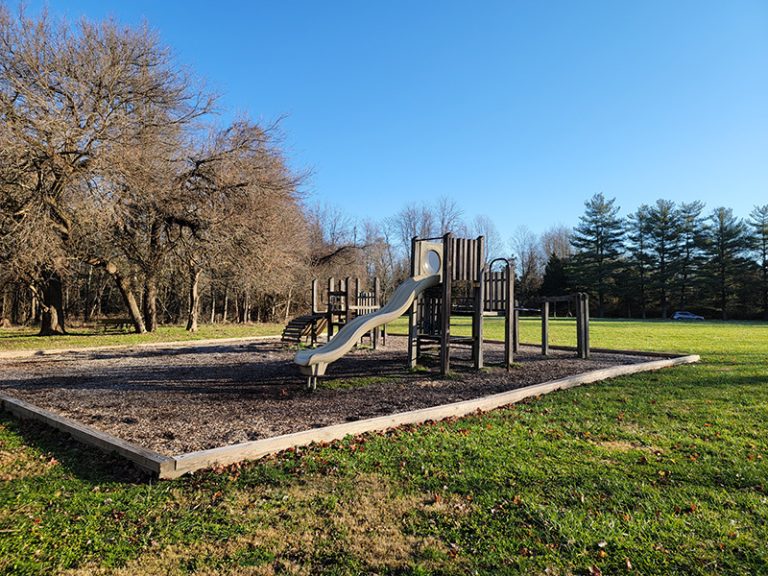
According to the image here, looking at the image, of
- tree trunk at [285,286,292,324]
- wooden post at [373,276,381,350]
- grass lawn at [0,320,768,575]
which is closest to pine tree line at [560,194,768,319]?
tree trunk at [285,286,292,324]

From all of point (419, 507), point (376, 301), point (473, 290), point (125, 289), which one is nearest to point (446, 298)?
point (473, 290)

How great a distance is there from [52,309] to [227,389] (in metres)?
14.1

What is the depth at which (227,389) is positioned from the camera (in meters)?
7.65

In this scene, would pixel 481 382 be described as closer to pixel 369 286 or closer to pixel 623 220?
pixel 369 286

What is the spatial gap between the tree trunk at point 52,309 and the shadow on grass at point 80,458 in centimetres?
1454

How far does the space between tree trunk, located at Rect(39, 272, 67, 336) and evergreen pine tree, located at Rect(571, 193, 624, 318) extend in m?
48.9

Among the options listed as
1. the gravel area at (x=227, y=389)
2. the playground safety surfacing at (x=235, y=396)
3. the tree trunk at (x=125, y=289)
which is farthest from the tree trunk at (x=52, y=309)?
the gravel area at (x=227, y=389)

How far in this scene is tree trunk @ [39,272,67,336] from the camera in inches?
692

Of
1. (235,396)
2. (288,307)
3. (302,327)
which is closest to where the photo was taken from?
(235,396)

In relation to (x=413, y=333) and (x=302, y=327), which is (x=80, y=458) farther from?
(x=302, y=327)

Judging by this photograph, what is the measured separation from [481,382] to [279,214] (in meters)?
13.7

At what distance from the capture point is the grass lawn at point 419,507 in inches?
102

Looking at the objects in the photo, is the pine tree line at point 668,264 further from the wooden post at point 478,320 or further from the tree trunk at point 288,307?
the wooden post at point 478,320

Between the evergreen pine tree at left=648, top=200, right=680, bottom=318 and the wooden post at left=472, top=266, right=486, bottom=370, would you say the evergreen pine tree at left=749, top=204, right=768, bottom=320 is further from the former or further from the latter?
the wooden post at left=472, top=266, right=486, bottom=370
